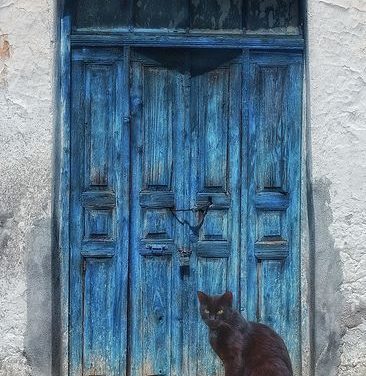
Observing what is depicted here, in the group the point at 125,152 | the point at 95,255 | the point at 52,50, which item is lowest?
the point at 95,255

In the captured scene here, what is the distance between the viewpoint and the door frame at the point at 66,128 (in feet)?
27.8

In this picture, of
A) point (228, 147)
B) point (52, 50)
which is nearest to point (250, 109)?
point (228, 147)

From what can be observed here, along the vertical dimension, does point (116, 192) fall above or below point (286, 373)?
above

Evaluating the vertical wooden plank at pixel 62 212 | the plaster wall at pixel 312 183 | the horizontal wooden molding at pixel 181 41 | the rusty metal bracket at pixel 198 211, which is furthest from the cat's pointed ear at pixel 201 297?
the horizontal wooden molding at pixel 181 41

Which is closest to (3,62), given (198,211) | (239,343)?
(198,211)

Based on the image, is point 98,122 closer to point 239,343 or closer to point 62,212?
point 62,212

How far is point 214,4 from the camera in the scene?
8633 mm

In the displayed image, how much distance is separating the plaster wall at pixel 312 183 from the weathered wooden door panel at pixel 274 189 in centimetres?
15

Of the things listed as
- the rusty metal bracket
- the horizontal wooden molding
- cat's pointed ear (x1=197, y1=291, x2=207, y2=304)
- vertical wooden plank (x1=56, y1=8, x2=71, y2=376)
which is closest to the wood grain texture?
the horizontal wooden molding

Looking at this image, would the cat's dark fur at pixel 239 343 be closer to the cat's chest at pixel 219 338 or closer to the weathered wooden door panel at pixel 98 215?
the cat's chest at pixel 219 338

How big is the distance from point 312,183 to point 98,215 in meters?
1.45

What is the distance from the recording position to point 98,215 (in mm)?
8570

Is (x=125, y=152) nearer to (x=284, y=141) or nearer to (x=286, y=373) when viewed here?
(x=284, y=141)

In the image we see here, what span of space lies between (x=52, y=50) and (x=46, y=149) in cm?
65
